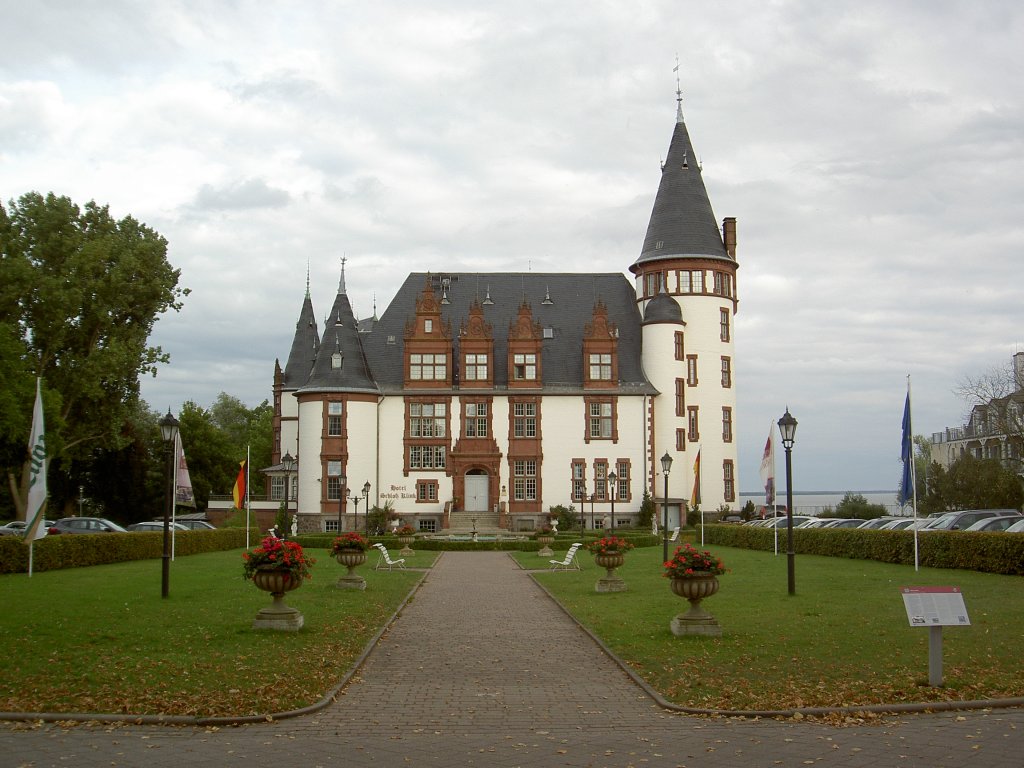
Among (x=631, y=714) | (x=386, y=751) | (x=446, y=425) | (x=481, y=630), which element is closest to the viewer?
(x=386, y=751)

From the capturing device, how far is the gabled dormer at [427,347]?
63.1 metres

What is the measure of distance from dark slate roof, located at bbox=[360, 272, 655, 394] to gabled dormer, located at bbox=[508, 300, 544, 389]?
38.4 inches

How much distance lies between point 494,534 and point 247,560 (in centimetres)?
4165

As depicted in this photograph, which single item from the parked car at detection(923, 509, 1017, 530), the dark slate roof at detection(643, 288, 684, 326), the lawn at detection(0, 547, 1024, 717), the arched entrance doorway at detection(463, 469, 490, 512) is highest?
the dark slate roof at detection(643, 288, 684, 326)

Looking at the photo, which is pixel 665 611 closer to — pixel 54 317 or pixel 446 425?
pixel 54 317

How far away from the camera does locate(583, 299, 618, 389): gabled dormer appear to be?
63.1 metres

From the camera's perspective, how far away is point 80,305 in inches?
1991

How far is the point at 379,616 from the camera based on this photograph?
2086 centimetres

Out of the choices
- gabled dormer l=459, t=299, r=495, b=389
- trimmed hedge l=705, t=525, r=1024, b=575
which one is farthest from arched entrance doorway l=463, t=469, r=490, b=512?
trimmed hedge l=705, t=525, r=1024, b=575

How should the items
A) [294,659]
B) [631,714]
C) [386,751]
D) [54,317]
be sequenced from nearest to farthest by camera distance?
[386,751], [631,714], [294,659], [54,317]

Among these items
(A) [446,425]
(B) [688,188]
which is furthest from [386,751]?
(B) [688,188]

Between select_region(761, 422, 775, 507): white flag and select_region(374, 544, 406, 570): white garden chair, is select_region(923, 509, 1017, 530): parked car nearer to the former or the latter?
select_region(761, 422, 775, 507): white flag

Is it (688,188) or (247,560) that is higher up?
(688,188)

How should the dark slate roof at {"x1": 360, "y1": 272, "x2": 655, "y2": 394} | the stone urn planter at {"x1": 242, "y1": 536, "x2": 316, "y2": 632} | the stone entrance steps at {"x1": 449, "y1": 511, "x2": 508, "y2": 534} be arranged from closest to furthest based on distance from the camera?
the stone urn planter at {"x1": 242, "y1": 536, "x2": 316, "y2": 632} < the stone entrance steps at {"x1": 449, "y1": 511, "x2": 508, "y2": 534} < the dark slate roof at {"x1": 360, "y1": 272, "x2": 655, "y2": 394}
